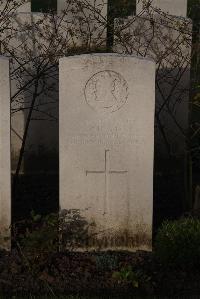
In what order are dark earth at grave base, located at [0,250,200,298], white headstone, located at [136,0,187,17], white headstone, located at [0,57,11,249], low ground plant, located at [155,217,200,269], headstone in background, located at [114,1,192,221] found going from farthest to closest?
1. white headstone, located at [136,0,187,17]
2. headstone in background, located at [114,1,192,221]
3. white headstone, located at [0,57,11,249]
4. low ground plant, located at [155,217,200,269]
5. dark earth at grave base, located at [0,250,200,298]

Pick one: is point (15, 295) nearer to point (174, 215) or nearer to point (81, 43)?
point (174, 215)

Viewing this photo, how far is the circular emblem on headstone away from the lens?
538cm

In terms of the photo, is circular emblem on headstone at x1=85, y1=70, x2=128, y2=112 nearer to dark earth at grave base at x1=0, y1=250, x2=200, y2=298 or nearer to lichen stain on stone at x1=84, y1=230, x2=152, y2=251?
lichen stain on stone at x1=84, y1=230, x2=152, y2=251

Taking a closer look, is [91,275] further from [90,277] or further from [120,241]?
[120,241]

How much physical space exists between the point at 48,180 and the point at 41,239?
8.98 ft

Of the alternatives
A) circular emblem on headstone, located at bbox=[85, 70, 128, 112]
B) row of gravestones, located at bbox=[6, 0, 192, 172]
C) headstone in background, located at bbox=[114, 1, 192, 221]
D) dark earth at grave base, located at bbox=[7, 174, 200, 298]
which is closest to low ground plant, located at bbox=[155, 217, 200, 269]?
dark earth at grave base, located at bbox=[7, 174, 200, 298]

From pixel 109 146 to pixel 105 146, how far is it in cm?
3

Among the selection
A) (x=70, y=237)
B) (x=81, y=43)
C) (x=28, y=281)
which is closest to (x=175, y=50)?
(x=81, y=43)

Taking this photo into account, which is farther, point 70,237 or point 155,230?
point 155,230

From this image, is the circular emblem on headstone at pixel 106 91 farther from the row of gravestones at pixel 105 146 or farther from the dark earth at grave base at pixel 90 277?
the dark earth at grave base at pixel 90 277

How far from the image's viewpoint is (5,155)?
17.7ft

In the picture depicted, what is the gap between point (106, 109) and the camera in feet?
17.8

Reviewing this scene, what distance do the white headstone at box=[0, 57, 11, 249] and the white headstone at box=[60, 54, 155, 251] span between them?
1.48 feet

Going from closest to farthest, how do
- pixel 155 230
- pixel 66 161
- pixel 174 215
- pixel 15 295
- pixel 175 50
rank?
1. pixel 15 295
2. pixel 66 161
3. pixel 155 230
4. pixel 174 215
5. pixel 175 50
